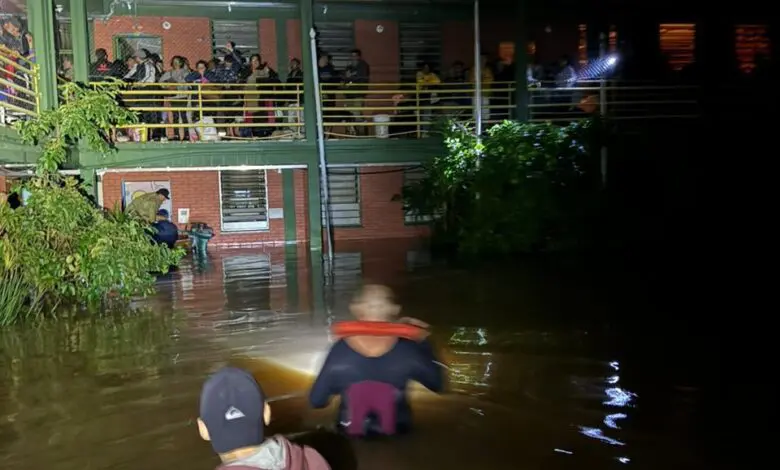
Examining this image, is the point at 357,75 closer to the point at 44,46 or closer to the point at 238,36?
the point at 238,36

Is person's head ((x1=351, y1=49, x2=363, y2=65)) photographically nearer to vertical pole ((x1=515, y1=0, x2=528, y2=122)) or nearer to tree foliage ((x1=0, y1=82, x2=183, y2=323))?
vertical pole ((x1=515, y1=0, x2=528, y2=122))

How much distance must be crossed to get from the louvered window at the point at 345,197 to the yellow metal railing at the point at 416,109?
6.79 feet

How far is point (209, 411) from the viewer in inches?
97.5

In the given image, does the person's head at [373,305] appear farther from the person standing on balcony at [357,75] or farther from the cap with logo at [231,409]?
the person standing on balcony at [357,75]

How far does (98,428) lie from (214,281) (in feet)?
24.9

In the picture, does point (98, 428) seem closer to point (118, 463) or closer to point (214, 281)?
point (118, 463)

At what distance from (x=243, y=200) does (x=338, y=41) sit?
491 centimetres

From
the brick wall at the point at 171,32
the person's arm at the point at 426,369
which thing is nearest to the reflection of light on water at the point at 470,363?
the person's arm at the point at 426,369

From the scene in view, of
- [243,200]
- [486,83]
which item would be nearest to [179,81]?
[243,200]

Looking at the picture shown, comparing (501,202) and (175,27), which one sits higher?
(175,27)

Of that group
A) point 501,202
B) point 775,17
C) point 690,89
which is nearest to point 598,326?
point 501,202

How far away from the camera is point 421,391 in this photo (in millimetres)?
6664

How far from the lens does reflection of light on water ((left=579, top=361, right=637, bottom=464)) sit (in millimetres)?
5438

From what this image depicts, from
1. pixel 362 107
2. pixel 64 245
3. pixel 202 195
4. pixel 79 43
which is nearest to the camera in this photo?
pixel 64 245
